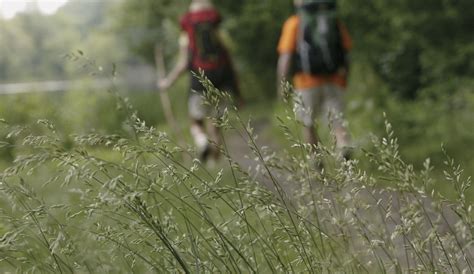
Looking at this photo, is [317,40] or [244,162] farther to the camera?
[244,162]

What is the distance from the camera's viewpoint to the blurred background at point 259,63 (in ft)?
32.8

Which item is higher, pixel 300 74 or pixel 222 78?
pixel 300 74

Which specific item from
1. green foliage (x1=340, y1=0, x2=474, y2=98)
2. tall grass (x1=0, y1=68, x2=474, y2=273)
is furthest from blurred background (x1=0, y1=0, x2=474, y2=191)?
tall grass (x1=0, y1=68, x2=474, y2=273)

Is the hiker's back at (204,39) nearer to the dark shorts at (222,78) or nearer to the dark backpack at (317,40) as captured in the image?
the dark shorts at (222,78)

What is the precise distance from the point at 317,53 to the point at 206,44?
1678 millimetres

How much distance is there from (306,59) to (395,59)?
4.50 meters

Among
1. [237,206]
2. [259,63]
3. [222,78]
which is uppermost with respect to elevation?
[237,206]

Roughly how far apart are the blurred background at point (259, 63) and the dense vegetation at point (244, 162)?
33 millimetres

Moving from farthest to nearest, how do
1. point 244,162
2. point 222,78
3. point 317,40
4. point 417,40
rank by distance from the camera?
point 417,40
point 244,162
point 222,78
point 317,40

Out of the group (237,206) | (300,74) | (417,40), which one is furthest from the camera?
(417,40)

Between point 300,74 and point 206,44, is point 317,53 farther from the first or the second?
point 206,44

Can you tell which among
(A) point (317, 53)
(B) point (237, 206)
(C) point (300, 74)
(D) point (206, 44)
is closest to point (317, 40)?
(A) point (317, 53)

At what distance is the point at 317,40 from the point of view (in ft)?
24.8

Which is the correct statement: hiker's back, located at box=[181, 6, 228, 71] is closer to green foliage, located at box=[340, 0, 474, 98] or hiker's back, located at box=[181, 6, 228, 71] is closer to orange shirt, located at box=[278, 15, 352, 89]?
orange shirt, located at box=[278, 15, 352, 89]
